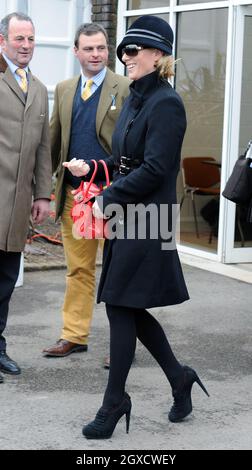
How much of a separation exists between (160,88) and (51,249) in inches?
188

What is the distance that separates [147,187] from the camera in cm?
423

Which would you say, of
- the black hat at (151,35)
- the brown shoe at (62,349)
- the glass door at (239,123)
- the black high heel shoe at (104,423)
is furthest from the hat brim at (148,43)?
the glass door at (239,123)

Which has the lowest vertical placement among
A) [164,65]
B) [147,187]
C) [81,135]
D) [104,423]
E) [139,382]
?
[139,382]

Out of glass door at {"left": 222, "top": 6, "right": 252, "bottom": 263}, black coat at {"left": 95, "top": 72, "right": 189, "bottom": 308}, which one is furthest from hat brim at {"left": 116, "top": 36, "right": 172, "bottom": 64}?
glass door at {"left": 222, "top": 6, "right": 252, "bottom": 263}

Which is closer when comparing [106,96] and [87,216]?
[87,216]

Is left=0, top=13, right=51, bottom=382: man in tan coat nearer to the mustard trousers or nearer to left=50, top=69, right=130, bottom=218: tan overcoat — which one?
left=50, top=69, right=130, bottom=218: tan overcoat

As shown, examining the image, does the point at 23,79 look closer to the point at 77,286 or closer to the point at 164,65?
the point at 164,65

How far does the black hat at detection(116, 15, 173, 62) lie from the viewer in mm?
4293

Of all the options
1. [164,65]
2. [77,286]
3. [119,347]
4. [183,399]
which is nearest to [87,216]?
[119,347]

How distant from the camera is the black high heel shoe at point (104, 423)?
4.29 m

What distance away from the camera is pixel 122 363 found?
4320 mm

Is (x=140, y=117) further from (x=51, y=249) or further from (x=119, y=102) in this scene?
(x=51, y=249)

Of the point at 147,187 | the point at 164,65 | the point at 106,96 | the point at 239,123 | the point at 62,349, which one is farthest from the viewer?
the point at 239,123

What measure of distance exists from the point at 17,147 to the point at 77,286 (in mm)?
1021
